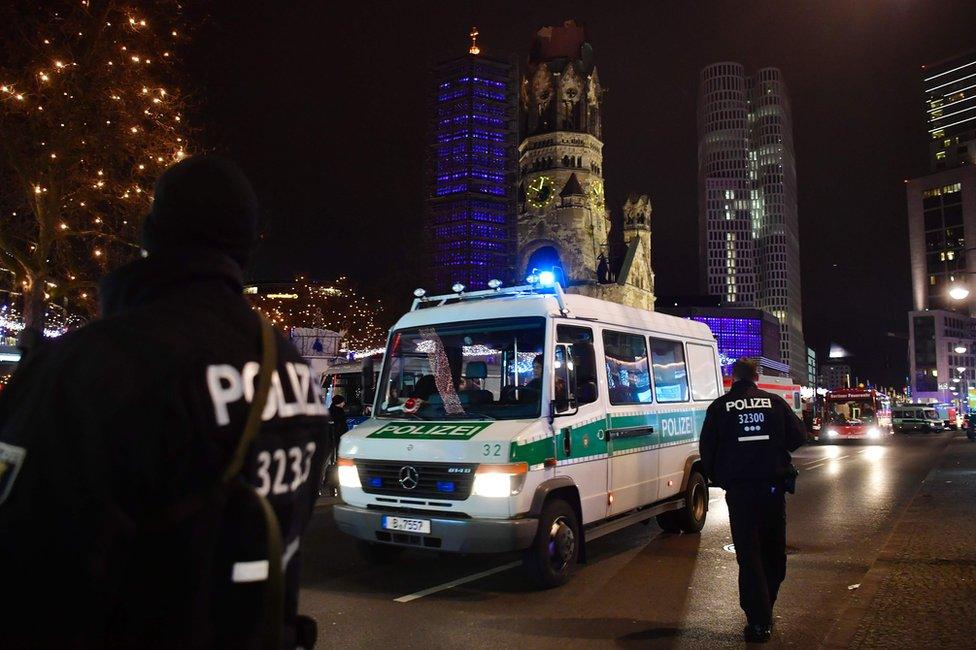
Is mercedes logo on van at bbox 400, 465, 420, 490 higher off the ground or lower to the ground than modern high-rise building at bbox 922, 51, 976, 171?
lower

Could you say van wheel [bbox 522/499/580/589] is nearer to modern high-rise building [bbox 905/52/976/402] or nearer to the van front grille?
the van front grille

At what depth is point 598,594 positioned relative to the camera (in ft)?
→ 21.7

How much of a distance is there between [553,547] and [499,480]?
0.97 meters

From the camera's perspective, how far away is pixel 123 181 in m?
15.9

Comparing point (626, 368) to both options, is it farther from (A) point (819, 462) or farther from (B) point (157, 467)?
(A) point (819, 462)

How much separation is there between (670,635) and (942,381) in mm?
155903

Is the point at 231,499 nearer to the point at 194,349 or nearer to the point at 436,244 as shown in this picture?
the point at 194,349

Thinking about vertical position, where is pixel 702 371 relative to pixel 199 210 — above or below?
below

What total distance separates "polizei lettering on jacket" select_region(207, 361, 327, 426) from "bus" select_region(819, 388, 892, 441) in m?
43.0

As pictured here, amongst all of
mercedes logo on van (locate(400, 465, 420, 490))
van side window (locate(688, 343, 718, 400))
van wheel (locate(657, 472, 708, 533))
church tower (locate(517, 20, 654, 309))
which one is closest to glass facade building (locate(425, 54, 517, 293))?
church tower (locate(517, 20, 654, 309))

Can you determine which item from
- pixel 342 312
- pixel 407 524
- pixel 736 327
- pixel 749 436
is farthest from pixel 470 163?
pixel 749 436

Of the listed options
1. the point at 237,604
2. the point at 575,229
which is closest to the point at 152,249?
the point at 237,604

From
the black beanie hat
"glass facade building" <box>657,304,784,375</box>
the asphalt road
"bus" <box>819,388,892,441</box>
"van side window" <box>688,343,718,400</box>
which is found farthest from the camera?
"glass facade building" <box>657,304,784,375</box>

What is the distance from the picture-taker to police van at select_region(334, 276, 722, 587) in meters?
6.48
